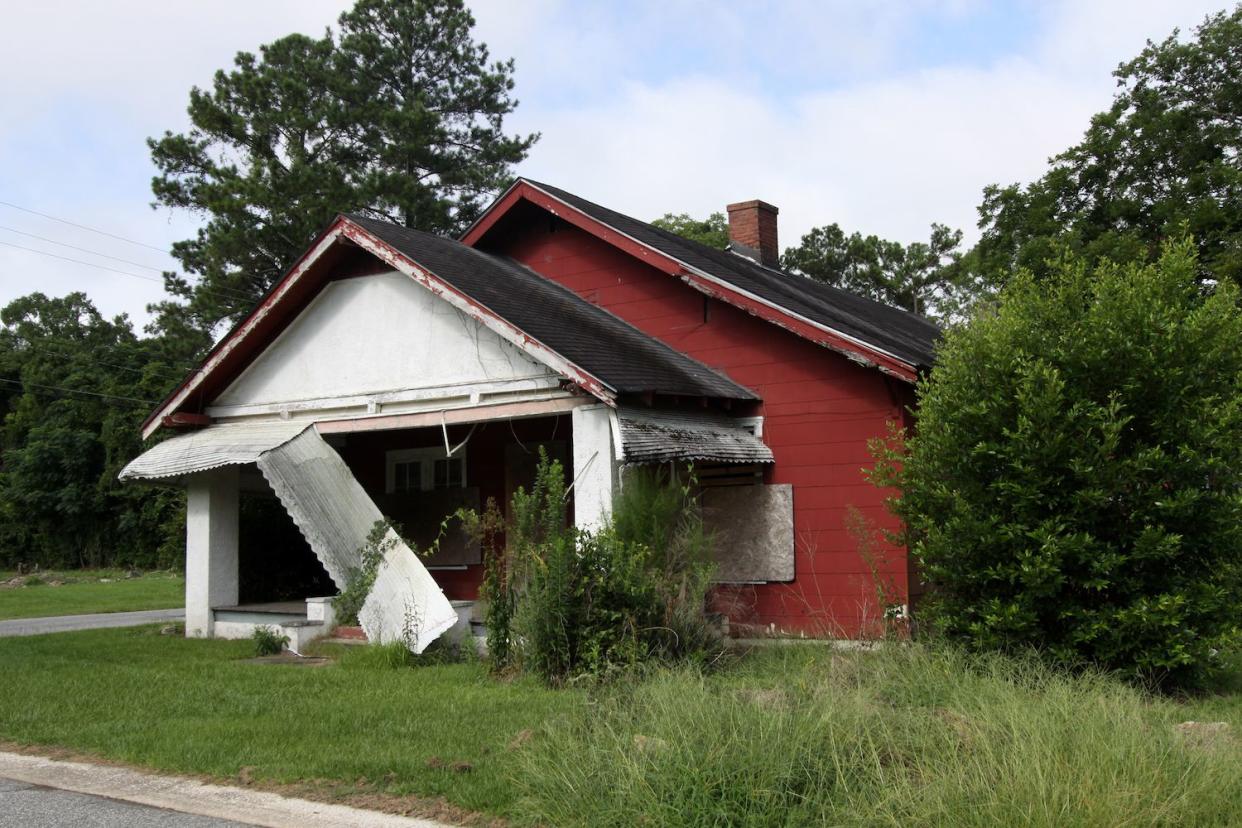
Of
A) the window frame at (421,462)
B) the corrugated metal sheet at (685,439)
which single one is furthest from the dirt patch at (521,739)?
the window frame at (421,462)

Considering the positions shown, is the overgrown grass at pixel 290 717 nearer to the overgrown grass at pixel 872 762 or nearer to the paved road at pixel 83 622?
the overgrown grass at pixel 872 762

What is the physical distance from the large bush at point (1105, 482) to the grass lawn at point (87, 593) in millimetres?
17168

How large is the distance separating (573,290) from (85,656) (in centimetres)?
736

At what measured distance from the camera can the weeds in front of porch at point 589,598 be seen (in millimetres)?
8906

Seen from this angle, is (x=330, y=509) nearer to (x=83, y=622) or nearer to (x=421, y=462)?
(x=421, y=462)

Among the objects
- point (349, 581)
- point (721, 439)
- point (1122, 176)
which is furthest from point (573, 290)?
point (1122, 176)

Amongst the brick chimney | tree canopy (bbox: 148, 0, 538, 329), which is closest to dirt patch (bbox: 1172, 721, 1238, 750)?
the brick chimney

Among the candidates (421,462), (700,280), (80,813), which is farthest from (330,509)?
(80,813)

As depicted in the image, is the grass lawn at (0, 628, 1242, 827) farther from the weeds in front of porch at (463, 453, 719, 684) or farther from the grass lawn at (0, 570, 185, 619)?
the grass lawn at (0, 570, 185, 619)

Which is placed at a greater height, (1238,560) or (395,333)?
(395,333)

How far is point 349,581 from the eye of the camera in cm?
1134

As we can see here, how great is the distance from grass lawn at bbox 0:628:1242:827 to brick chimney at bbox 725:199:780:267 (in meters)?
12.1

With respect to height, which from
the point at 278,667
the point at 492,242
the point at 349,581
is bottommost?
the point at 278,667

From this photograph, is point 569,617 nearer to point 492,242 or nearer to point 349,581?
point 349,581
